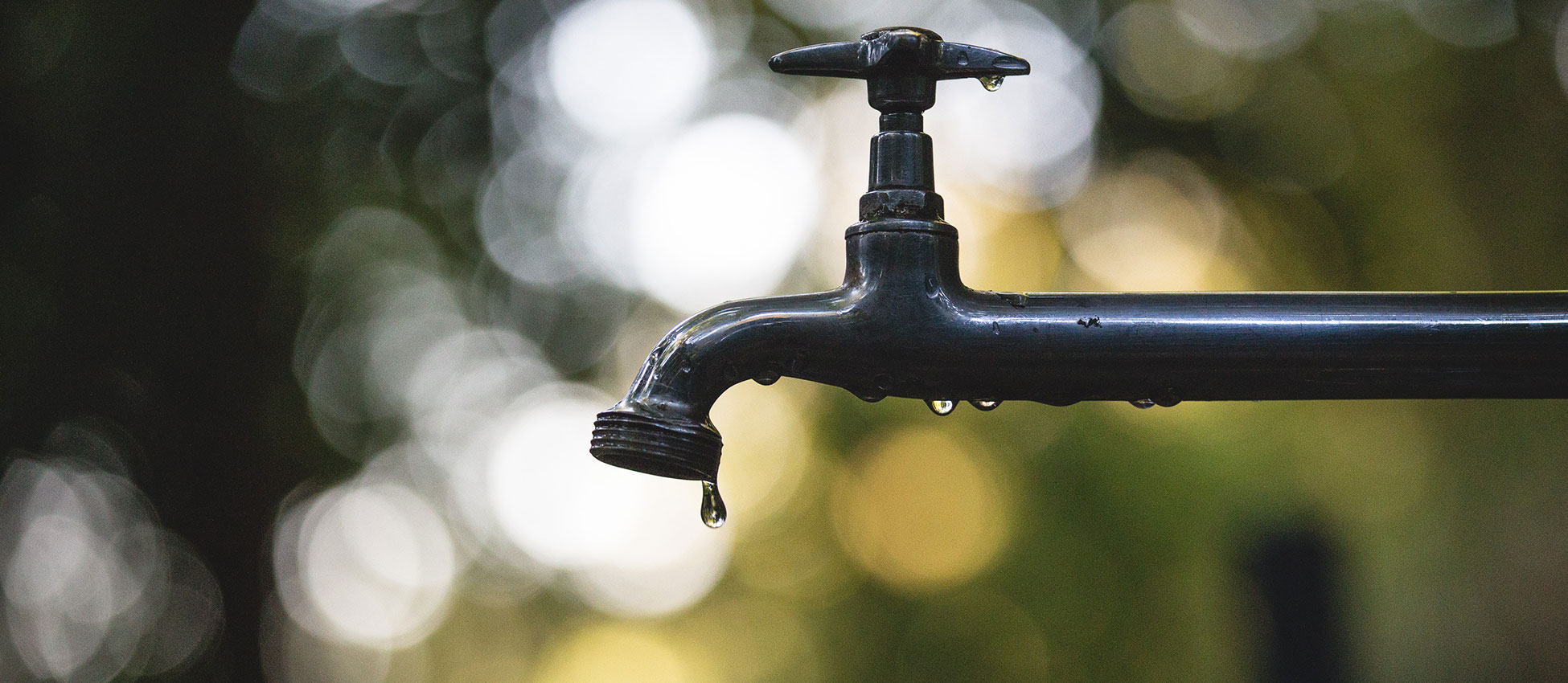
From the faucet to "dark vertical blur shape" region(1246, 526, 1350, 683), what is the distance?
0.77 m

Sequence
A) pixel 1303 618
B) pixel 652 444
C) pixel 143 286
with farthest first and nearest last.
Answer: pixel 143 286, pixel 1303 618, pixel 652 444

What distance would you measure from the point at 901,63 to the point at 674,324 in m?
0.83

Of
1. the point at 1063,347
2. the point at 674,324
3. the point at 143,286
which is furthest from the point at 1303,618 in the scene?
the point at 143,286

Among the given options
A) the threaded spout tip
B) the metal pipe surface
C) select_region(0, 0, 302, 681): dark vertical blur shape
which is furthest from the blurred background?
the threaded spout tip

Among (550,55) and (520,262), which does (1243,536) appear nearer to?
(520,262)

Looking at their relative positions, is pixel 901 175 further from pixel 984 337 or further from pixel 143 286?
pixel 143 286

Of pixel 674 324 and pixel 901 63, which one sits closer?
pixel 901 63

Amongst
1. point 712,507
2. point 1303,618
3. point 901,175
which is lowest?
point 1303,618

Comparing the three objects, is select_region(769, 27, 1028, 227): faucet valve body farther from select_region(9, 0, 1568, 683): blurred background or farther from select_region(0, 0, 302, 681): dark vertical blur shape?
select_region(0, 0, 302, 681): dark vertical blur shape

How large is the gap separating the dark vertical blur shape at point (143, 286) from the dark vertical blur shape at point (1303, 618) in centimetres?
145

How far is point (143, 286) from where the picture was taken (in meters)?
1.81

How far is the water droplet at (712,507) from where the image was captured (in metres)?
0.45

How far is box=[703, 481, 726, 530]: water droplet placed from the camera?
446 mm

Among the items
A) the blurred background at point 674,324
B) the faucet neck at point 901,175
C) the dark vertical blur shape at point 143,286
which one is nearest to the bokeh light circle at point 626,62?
the blurred background at point 674,324
